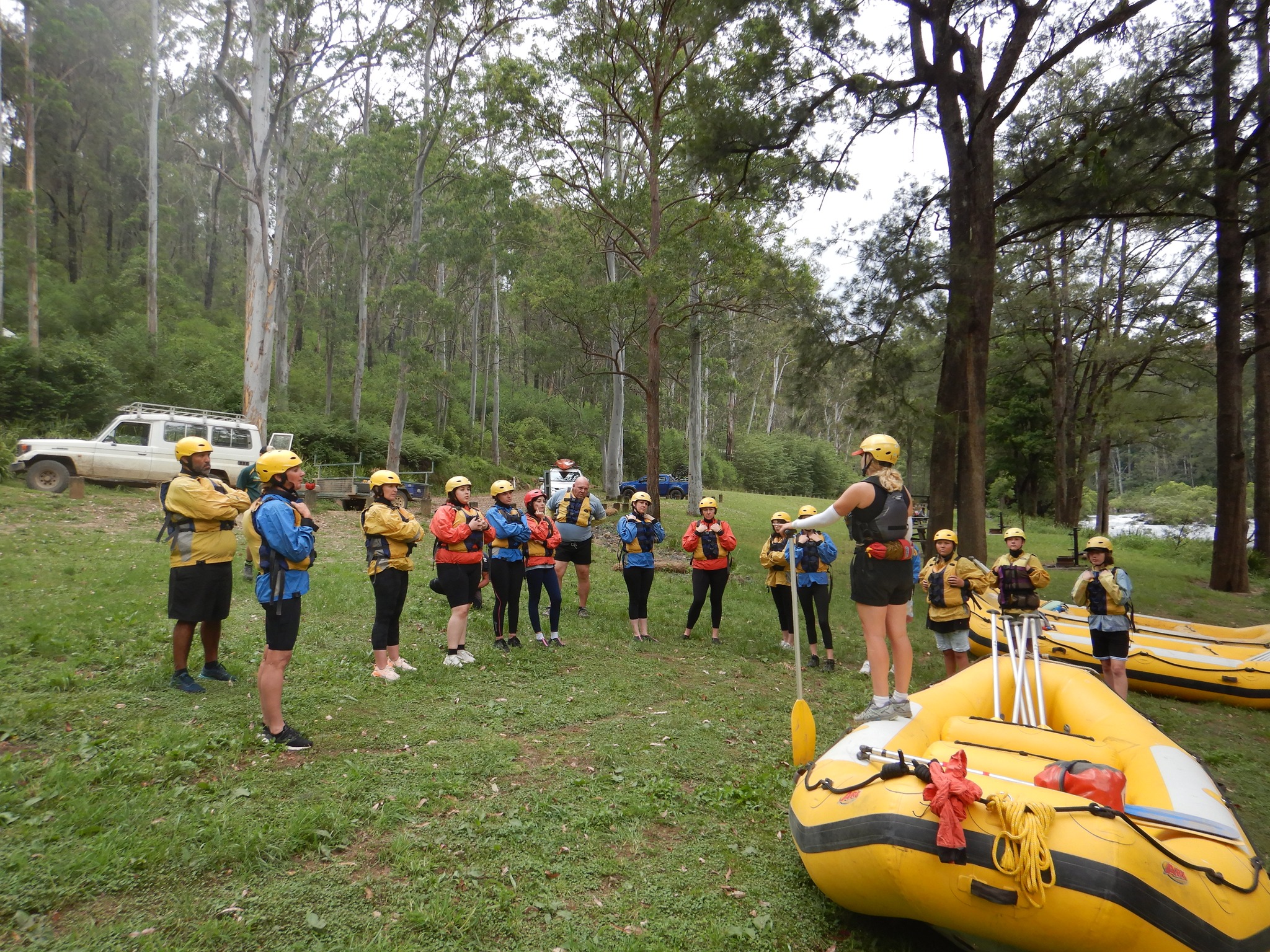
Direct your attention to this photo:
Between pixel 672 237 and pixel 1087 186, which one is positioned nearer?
pixel 1087 186

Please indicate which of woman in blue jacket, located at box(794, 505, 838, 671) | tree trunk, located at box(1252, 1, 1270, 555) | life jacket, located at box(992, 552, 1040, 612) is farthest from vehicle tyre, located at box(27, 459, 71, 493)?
tree trunk, located at box(1252, 1, 1270, 555)

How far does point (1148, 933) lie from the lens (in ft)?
8.32

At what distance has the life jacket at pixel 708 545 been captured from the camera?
8672 mm

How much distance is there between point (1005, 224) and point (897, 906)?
15669mm

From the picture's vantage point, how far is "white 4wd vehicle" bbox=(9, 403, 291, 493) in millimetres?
14820

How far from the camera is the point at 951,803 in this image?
2852 mm

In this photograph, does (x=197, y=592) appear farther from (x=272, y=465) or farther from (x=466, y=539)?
(x=466, y=539)

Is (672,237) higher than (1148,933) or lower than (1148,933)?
higher

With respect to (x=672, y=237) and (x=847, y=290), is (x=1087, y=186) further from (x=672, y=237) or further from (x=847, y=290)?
(x=672, y=237)

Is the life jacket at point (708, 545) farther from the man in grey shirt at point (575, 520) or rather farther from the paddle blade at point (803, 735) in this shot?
the paddle blade at point (803, 735)

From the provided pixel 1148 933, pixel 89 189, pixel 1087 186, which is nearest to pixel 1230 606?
pixel 1087 186

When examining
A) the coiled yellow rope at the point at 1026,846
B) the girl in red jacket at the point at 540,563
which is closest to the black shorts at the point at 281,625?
the girl in red jacket at the point at 540,563

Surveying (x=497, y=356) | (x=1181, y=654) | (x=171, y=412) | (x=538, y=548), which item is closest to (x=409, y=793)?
(x=538, y=548)

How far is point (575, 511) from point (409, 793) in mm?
5354
